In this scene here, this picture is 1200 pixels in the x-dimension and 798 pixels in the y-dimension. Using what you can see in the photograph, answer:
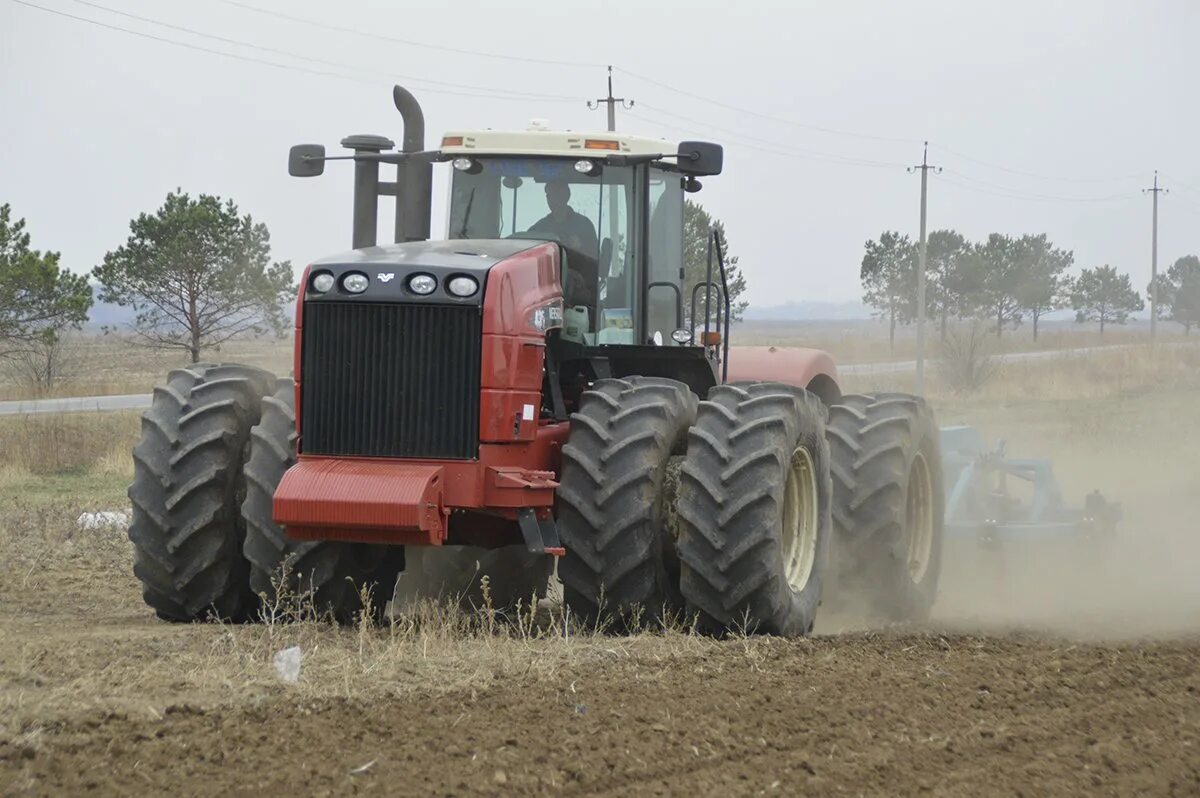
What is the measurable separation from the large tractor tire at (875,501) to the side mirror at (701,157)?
2.14m

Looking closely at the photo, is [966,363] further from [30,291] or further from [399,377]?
[399,377]

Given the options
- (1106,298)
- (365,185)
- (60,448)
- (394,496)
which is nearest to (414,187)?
(365,185)

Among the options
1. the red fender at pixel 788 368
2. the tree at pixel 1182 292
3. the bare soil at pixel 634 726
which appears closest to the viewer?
the bare soil at pixel 634 726

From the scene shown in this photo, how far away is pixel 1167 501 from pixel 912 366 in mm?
36350

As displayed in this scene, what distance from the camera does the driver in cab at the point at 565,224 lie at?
9289mm

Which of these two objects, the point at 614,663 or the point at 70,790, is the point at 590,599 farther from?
the point at 70,790

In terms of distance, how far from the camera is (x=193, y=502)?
853 cm

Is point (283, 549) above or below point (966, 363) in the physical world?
below

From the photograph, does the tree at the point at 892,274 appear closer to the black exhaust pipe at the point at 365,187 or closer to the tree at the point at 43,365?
the tree at the point at 43,365

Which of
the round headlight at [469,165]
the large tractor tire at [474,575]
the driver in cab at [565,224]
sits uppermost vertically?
the round headlight at [469,165]

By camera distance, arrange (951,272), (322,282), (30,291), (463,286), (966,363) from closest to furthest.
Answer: (463,286) < (322,282) < (30,291) < (966,363) < (951,272)

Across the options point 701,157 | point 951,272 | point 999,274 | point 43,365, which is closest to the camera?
point 701,157

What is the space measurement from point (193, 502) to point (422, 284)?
1.85 metres

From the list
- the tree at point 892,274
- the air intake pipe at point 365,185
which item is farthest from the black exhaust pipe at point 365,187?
the tree at point 892,274
